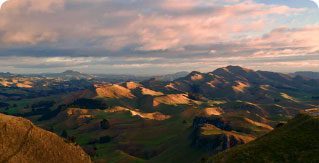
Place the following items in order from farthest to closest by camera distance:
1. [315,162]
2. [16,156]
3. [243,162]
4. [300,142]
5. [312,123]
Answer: [16,156] → [312,123] → [300,142] → [243,162] → [315,162]

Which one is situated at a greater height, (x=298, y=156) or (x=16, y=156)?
(x=298, y=156)

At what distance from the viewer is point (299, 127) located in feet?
437

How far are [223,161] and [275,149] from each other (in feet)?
53.6

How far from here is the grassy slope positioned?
363 feet

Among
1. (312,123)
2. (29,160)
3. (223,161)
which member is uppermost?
(312,123)

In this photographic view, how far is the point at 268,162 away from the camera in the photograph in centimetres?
10862

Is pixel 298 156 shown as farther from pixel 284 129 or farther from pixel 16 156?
pixel 16 156

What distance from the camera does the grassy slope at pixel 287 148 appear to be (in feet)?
363

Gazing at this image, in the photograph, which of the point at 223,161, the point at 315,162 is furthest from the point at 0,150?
the point at 315,162

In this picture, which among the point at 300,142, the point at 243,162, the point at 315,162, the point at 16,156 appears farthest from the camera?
the point at 16,156

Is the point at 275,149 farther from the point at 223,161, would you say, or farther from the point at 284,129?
the point at 284,129

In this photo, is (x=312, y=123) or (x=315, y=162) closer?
(x=315, y=162)

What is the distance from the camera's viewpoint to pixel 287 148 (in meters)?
117

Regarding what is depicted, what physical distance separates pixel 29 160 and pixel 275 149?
134413 millimetres
